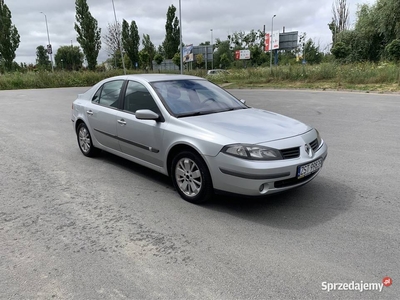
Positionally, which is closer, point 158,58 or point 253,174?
point 253,174

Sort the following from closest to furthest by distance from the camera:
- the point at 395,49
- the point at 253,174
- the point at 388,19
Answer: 1. the point at 253,174
2. the point at 395,49
3. the point at 388,19

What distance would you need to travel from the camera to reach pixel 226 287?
252 cm

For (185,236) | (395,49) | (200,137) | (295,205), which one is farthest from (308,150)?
(395,49)

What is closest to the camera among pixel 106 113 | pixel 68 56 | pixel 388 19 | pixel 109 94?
pixel 106 113

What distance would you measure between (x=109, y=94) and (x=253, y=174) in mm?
3088

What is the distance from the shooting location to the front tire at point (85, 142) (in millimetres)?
5977

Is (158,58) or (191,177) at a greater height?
(158,58)

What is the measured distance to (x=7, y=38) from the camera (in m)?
42.5

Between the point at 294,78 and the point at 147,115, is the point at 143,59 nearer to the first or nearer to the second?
the point at 294,78

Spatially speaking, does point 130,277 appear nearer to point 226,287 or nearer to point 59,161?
point 226,287

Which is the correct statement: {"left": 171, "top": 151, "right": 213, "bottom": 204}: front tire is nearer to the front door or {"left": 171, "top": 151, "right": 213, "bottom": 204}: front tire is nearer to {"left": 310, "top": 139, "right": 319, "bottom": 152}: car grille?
the front door

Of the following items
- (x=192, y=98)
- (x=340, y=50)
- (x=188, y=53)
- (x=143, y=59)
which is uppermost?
(x=188, y=53)

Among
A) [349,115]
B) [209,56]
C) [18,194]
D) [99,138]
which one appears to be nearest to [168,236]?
[18,194]

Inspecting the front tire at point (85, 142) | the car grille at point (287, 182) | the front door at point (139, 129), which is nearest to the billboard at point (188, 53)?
the front tire at point (85, 142)
